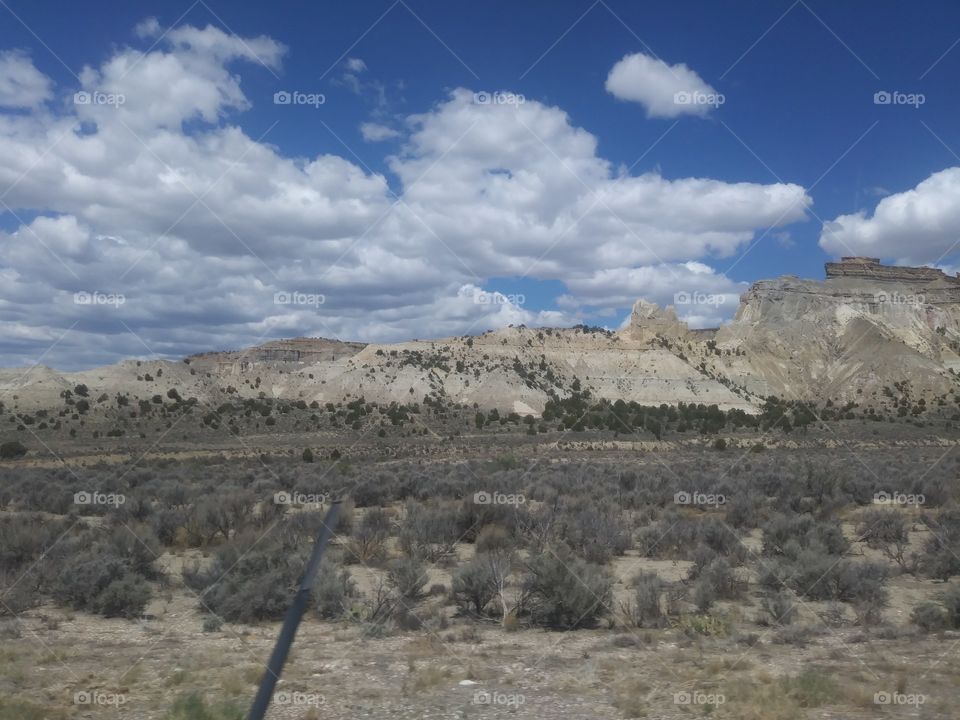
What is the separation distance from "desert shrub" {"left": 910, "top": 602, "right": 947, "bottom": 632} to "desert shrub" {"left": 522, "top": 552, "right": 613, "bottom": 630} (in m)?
4.14

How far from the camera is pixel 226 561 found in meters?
12.0

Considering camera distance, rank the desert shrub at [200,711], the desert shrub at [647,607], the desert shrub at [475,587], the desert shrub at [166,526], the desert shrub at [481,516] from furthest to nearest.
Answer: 1. the desert shrub at [481,516]
2. the desert shrub at [166,526]
3. the desert shrub at [475,587]
4. the desert shrub at [647,607]
5. the desert shrub at [200,711]

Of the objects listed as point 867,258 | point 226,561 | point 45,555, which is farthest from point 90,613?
point 867,258

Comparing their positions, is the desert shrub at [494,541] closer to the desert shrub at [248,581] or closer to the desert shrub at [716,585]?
the desert shrub at [248,581]

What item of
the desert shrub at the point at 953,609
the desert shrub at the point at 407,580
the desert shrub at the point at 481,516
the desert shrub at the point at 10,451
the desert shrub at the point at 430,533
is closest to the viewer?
the desert shrub at the point at 953,609

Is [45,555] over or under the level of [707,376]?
under

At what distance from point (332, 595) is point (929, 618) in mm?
8390

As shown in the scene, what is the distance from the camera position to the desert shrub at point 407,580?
11445 millimetres

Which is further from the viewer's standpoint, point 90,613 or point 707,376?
point 707,376

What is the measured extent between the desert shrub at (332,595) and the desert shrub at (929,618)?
7.97 m

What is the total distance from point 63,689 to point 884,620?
34.3 feet

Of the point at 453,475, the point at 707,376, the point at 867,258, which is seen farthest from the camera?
the point at 867,258

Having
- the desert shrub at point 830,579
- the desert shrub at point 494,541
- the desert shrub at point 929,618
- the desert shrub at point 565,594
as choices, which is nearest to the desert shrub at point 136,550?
the desert shrub at point 494,541

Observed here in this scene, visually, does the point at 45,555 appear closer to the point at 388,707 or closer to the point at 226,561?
the point at 226,561
